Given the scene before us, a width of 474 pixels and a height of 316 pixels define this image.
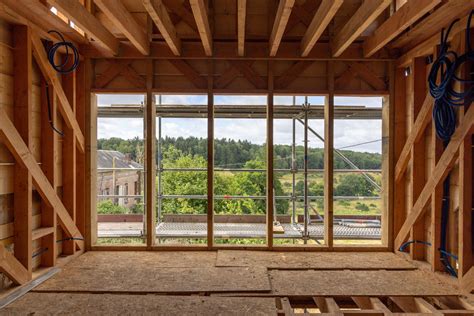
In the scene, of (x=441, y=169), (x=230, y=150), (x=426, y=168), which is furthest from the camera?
(x=230, y=150)

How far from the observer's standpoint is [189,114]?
650 cm

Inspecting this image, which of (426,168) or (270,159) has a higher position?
(270,159)

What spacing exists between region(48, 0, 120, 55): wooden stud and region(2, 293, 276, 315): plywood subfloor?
2507 mm

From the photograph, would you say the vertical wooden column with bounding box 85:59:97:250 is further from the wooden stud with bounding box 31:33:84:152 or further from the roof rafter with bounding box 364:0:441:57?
the roof rafter with bounding box 364:0:441:57

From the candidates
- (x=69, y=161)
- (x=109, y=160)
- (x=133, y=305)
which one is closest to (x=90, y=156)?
(x=69, y=161)

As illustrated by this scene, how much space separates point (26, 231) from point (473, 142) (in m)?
4.40

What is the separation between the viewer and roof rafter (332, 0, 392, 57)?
2756mm

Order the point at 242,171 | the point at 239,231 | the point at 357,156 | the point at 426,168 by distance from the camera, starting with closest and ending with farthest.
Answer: the point at 426,168 → the point at 242,171 → the point at 239,231 → the point at 357,156

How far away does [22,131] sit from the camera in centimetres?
308

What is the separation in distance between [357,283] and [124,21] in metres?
3.48

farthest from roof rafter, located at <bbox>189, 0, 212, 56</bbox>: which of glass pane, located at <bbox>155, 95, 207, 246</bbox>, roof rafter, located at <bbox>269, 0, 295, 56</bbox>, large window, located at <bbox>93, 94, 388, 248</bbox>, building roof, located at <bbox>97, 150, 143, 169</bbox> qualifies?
building roof, located at <bbox>97, 150, 143, 169</bbox>

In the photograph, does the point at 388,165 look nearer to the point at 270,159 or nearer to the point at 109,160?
the point at 270,159

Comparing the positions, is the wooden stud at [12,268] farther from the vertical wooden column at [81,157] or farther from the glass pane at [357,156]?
the glass pane at [357,156]

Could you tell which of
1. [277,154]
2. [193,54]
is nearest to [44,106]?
[193,54]
